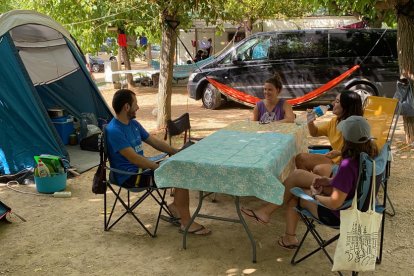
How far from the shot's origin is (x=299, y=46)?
8680 mm

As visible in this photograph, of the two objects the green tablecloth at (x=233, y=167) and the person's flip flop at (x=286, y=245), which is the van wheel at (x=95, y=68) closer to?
the green tablecloth at (x=233, y=167)

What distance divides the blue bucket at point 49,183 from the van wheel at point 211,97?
533 cm

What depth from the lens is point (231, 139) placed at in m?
3.53

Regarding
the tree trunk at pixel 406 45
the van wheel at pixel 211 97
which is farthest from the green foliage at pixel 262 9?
the tree trunk at pixel 406 45

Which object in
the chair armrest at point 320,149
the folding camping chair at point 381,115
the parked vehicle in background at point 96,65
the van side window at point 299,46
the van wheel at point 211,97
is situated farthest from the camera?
the parked vehicle in background at point 96,65

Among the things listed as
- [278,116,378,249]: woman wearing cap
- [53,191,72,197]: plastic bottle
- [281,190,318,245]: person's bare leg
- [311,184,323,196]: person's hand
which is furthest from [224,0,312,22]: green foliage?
[278,116,378,249]: woman wearing cap

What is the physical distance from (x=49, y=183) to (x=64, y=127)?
1.93m

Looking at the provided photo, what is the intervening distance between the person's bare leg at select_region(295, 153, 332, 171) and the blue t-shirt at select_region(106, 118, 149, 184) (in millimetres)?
1322

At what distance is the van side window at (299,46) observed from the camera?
8.58 m

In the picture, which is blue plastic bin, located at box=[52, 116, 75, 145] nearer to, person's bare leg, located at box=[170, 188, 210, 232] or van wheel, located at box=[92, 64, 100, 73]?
Answer: person's bare leg, located at box=[170, 188, 210, 232]

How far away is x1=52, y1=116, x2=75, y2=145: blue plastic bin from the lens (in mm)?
6234

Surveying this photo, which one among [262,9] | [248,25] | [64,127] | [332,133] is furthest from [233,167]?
[248,25]

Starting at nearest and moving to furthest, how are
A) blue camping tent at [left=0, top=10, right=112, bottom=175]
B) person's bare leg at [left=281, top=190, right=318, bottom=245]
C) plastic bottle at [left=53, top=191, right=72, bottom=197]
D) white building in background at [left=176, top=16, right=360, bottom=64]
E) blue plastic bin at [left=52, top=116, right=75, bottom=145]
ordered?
person's bare leg at [left=281, top=190, right=318, bottom=245] → plastic bottle at [left=53, top=191, right=72, bottom=197] → blue camping tent at [left=0, top=10, right=112, bottom=175] → blue plastic bin at [left=52, top=116, right=75, bottom=145] → white building in background at [left=176, top=16, right=360, bottom=64]

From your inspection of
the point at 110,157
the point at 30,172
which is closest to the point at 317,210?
the point at 110,157
